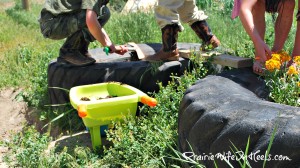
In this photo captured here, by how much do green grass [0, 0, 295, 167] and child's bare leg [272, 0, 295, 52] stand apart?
38 cm

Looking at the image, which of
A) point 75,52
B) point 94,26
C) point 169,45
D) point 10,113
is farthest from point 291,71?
point 10,113

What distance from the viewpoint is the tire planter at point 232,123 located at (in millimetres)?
1781

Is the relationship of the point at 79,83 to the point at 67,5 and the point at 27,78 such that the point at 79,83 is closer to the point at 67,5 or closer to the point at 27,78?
the point at 67,5

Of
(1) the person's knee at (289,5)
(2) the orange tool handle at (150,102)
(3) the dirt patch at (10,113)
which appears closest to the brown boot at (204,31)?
(1) the person's knee at (289,5)

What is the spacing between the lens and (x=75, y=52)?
356 centimetres

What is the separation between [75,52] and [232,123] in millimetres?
1863

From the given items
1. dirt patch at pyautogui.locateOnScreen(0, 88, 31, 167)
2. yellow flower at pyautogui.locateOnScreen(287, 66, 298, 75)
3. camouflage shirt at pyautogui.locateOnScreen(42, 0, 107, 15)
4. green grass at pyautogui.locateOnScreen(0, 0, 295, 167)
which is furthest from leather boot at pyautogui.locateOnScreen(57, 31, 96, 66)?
yellow flower at pyautogui.locateOnScreen(287, 66, 298, 75)

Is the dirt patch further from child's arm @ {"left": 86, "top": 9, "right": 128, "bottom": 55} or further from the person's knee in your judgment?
the person's knee

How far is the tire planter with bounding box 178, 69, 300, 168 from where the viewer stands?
1.78 m

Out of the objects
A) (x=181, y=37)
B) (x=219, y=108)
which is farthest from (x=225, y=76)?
(x=181, y=37)

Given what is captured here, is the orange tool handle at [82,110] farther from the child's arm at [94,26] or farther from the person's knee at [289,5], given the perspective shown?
the person's knee at [289,5]

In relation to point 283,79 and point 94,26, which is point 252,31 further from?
point 94,26

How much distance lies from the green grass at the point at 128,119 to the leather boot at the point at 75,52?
14.4 inches

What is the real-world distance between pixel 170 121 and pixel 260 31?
36.5 inches
